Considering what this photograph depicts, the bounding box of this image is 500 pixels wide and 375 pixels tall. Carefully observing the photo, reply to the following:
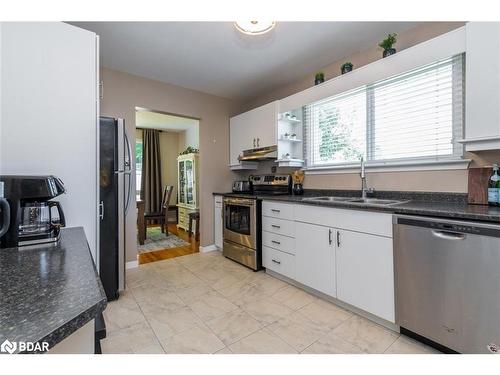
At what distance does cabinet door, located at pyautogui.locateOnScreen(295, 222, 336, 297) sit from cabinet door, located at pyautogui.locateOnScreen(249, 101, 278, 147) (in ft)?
4.39

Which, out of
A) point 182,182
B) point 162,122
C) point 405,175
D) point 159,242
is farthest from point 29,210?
point 162,122

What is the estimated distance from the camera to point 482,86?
1.57m

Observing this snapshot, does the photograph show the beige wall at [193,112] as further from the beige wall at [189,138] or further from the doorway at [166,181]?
the beige wall at [189,138]

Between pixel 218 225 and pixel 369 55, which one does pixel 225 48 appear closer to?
pixel 369 55

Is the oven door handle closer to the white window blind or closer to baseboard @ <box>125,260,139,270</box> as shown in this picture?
the white window blind

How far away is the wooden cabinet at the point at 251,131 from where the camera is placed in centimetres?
322

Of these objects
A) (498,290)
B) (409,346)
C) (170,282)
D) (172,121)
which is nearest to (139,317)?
(170,282)

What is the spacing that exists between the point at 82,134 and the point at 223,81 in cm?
230

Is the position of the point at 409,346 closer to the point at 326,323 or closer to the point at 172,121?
the point at 326,323

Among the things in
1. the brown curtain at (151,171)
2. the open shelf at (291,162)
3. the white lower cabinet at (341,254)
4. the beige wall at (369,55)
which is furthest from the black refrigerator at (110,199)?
the brown curtain at (151,171)

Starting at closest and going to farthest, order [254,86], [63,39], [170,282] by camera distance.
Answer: [63,39], [170,282], [254,86]

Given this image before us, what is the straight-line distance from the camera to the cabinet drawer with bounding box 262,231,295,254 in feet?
8.26

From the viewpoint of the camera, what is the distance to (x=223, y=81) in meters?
3.40

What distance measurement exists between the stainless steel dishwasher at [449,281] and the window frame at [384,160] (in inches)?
30.6
